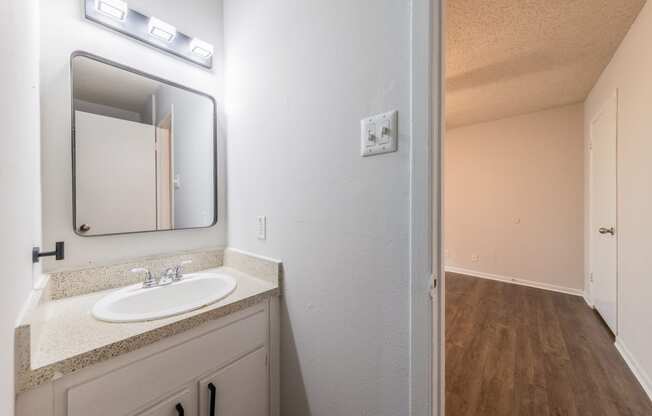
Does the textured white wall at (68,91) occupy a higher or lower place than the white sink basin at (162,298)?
higher

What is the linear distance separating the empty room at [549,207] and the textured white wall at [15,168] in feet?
3.54

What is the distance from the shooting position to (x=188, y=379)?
865mm

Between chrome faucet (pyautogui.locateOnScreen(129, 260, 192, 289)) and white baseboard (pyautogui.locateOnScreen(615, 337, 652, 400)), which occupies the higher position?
chrome faucet (pyautogui.locateOnScreen(129, 260, 192, 289))

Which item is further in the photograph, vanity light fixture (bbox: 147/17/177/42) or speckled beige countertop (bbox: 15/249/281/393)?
vanity light fixture (bbox: 147/17/177/42)

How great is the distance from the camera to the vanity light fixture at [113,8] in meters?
1.11

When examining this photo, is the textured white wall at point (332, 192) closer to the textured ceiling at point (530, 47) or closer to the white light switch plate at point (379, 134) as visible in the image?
the white light switch plate at point (379, 134)

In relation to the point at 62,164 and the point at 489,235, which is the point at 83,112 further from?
the point at 489,235

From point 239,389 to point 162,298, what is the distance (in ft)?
1.75

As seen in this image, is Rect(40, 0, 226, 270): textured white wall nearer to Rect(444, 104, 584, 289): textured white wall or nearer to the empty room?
the empty room

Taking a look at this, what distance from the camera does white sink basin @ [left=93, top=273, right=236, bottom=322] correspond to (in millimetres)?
859

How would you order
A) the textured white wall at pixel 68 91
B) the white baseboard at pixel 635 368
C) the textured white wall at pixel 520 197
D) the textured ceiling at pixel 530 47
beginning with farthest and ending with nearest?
the textured white wall at pixel 520 197
the textured ceiling at pixel 530 47
the white baseboard at pixel 635 368
the textured white wall at pixel 68 91

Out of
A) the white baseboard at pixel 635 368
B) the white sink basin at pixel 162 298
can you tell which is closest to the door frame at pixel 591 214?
the white baseboard at pixel 635 368

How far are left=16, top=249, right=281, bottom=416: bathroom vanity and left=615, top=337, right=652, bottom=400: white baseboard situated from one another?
221cm

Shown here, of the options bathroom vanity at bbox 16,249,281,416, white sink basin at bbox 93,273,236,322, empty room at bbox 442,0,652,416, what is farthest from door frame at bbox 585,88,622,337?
white sink basin at bbox 93,273,236,322
